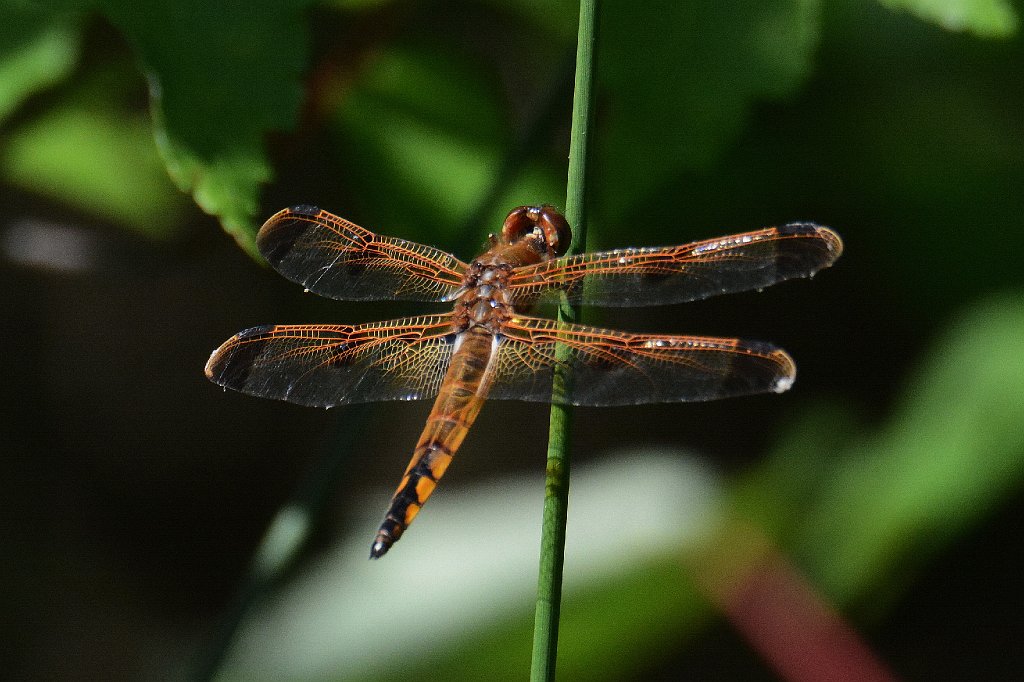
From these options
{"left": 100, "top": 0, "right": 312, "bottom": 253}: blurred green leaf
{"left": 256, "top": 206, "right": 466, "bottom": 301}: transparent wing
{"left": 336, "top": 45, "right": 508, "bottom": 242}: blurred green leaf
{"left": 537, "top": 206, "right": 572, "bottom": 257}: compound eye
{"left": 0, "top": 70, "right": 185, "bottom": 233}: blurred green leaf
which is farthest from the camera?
{"left": 0, "top": 70, "right": 185, "bottom": 233}: blurred green leaf

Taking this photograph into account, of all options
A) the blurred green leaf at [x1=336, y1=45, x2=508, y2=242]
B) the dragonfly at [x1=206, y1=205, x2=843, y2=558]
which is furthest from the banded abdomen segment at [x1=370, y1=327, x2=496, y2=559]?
the blurred green leaf at [x1=336, y1=45, x2=508, y2=242]

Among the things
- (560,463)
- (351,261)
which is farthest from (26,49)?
(560,463)

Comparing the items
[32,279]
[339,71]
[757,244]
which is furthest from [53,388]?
[757,244]

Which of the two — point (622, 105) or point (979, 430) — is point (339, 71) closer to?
point (622, 105)

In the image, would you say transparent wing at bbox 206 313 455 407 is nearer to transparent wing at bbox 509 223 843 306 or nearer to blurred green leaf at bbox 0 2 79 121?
transparent wing at bbox 509 223 843 306

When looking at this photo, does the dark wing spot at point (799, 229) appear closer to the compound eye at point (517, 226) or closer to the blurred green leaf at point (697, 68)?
the blurred green leaf at point (697, 68)

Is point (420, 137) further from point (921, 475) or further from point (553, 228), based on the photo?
point (921, 475)
